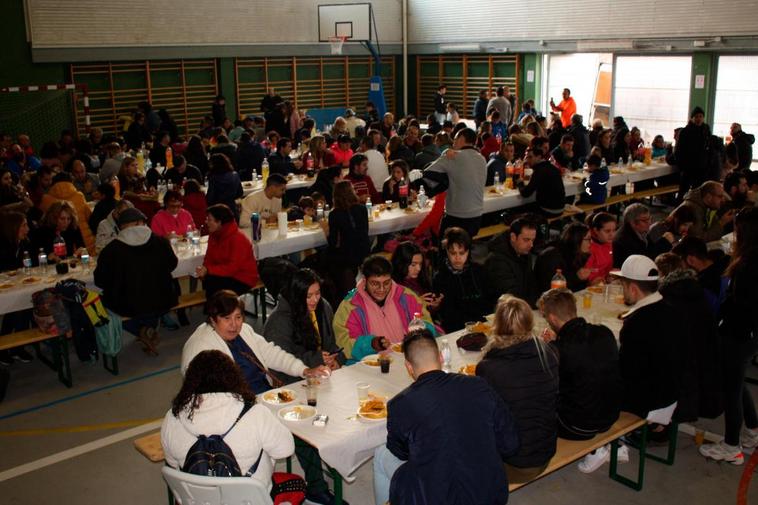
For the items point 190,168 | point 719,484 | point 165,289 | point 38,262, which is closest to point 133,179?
point 190,168

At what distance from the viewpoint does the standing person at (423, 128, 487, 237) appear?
9.07m

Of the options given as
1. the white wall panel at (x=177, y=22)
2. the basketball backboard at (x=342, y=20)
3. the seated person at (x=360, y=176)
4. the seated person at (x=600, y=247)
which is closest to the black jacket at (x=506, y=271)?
the seated person at (x=600, y=247)

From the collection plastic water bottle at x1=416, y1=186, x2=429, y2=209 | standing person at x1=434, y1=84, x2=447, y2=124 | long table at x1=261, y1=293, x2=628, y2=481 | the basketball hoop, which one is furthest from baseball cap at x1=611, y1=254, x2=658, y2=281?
the basketball hoop

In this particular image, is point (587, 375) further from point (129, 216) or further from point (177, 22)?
point (177, 22)

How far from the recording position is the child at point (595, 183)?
36.1ft

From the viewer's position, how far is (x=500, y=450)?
12.3ft

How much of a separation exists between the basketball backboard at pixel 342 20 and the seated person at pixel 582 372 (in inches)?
692

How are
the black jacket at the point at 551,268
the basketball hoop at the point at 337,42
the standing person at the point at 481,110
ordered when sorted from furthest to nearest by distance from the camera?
the basketball hoop at the point at 337,42 → the standing person at the point at 481,110 → the black jacket at the point at 551,268

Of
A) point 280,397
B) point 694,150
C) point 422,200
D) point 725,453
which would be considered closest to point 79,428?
point 280,397

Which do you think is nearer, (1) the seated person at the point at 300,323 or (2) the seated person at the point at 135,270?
(1) the seated person at the point at 300,323

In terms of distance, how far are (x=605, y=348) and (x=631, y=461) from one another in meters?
1.37

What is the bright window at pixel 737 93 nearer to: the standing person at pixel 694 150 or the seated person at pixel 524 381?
the standing person at pixel 694 150

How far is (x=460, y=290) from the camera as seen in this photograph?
6461 millimetres

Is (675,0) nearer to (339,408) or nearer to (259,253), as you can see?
(259,253)
